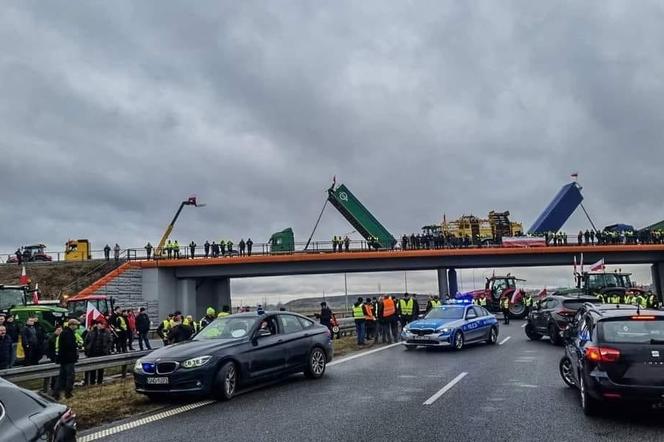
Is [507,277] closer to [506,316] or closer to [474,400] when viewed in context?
[506,316]

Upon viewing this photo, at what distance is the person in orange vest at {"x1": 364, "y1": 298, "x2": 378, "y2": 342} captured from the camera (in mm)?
20797

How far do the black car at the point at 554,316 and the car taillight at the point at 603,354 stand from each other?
1039 centimetres

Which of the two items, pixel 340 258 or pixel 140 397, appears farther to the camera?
pixel 340 258

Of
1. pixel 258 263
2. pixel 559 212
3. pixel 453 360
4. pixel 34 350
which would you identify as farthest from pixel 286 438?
pixel 559 212

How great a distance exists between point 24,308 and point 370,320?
38.8 feet

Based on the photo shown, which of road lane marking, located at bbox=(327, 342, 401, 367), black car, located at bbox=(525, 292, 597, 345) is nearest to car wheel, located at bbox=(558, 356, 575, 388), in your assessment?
road lane marking, located at bbox=(327, 342, 401, 367)

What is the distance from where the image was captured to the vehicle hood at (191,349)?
31.9ft

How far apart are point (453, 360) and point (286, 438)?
8715 mm

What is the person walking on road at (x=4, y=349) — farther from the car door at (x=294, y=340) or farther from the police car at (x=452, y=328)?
the police car at (x=452, y=328)

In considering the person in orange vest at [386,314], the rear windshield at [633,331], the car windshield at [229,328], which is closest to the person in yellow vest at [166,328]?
the person in orange vest at [386,314]

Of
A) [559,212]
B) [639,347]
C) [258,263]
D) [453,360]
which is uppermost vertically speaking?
[559,212]

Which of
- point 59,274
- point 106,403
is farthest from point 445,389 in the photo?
point 59,274

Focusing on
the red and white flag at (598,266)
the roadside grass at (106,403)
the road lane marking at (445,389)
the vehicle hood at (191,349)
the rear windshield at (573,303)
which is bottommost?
the road lane marking at (445,389)

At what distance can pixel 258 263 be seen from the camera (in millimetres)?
44125
